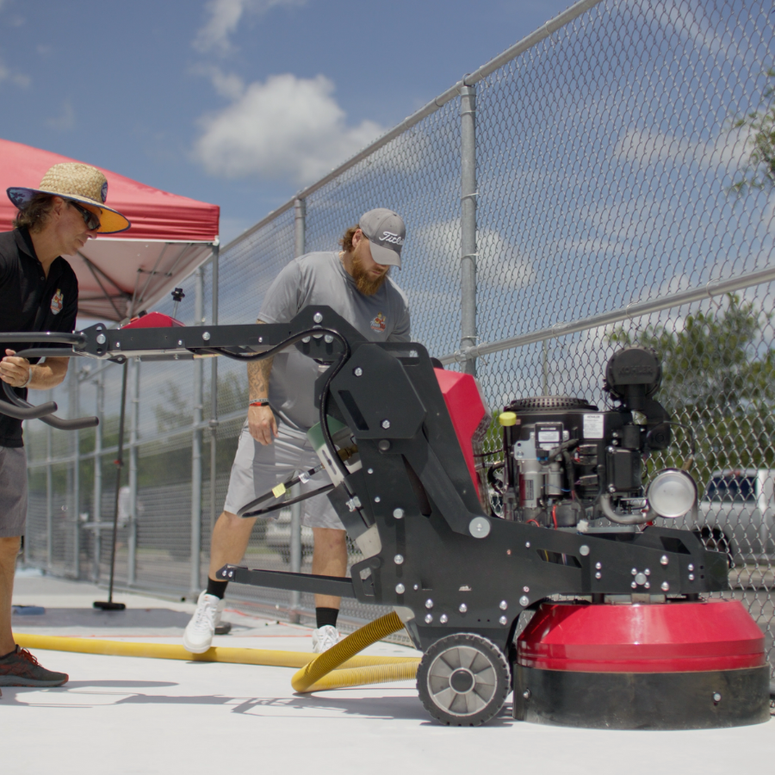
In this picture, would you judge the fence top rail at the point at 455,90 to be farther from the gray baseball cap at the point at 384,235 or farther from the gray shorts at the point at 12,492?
the gray shorts at the point at 12,492

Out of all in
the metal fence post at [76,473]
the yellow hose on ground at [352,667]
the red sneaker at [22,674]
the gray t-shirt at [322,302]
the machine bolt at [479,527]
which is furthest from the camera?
the metal fence post at [76,473]

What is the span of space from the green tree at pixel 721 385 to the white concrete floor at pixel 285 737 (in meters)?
0.92

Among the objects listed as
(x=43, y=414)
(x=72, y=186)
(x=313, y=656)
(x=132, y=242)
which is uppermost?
(x=132, y=242)

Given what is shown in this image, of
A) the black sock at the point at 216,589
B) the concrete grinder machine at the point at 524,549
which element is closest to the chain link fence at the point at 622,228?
the concrete grinder machine at the point at 524,549

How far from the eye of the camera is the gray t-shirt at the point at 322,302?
13.6ft

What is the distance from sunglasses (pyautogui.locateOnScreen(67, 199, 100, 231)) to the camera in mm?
3617

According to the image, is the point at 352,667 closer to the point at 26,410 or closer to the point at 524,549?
the point at 524,549

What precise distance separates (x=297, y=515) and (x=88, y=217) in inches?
120

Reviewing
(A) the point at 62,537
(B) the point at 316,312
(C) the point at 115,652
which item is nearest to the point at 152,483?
(A) the point at 62,537

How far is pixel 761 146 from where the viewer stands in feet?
9.89

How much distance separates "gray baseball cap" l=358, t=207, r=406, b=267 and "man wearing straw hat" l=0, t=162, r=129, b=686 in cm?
104

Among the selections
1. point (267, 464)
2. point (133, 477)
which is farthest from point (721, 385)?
point (133, 477)

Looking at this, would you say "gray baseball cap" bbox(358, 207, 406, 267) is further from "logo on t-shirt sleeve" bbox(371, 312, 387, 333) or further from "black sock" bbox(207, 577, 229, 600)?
"black sock" bbox(207, 577, 229, 600)

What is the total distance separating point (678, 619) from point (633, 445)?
21.2 inches
